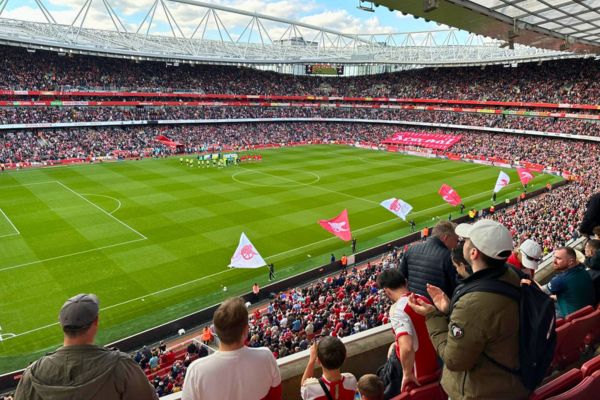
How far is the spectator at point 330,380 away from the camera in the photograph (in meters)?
3.64

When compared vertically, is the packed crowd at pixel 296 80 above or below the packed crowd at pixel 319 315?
above

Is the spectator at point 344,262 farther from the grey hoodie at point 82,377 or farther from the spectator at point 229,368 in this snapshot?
the grey hoodie at point 82,377

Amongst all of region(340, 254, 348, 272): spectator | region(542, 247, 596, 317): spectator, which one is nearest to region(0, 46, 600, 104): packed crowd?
region(340, 254, 348, 272): spectator

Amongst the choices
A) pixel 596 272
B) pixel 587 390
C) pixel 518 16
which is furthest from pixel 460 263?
pixel 518 16

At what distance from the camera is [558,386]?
3.90 m

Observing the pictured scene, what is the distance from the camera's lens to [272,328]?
47.0 ft

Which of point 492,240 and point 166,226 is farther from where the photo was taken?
point 166,226

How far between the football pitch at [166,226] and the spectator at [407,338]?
15549 mm

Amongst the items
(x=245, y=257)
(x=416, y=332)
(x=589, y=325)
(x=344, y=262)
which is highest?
(x=416, y=332)

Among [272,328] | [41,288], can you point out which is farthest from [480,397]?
[41,288]

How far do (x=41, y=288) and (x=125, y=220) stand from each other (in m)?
9.85

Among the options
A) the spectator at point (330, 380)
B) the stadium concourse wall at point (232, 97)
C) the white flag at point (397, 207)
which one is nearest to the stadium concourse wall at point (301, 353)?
the spectator at point (330, 380)

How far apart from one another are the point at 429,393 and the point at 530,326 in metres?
1.29

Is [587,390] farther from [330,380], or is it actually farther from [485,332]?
[330,380]
